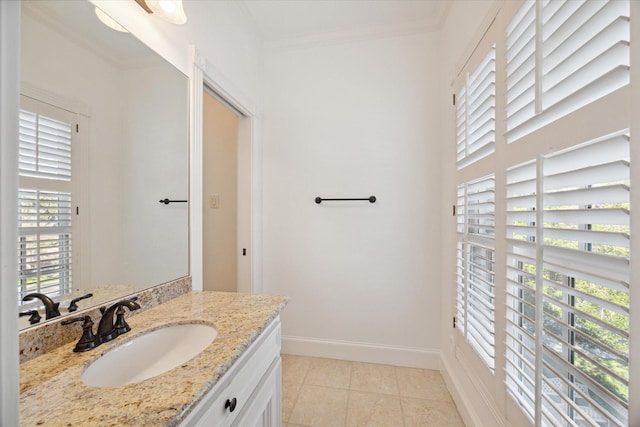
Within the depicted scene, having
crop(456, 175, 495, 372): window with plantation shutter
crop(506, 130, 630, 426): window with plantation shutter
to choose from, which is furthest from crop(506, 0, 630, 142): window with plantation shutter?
crop(456, 175, 495, 372): window with plantation shutter

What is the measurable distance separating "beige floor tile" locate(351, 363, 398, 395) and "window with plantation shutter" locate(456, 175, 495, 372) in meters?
0.66

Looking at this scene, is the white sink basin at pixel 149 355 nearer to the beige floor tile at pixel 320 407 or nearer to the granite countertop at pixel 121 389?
the granite countertop at pixel 121 389

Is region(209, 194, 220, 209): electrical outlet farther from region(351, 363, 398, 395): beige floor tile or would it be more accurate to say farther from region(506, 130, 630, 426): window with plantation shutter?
region(506, 130, 630, 426): window with plantation shutter

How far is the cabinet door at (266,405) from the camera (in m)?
0.88

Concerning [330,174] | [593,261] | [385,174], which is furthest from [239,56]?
[593,261]

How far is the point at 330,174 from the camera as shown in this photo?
218cm

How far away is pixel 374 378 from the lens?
1903mm

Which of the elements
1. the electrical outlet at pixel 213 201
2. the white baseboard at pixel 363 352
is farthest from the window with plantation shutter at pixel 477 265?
the electrical outlet at pixel 213 201

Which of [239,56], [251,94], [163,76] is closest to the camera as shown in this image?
[163,76]

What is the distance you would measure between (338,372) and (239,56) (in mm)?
2397

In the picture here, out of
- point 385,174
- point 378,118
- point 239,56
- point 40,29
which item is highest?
point 239,56

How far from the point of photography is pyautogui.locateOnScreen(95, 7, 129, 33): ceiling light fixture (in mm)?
944

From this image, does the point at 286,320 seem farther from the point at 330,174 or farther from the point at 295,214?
the point at 330,174

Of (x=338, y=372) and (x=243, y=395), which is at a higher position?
(x=243, y=395)
